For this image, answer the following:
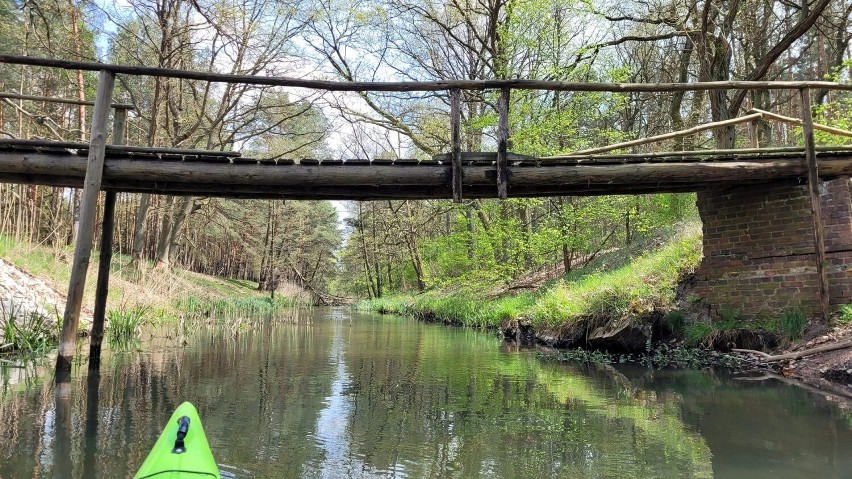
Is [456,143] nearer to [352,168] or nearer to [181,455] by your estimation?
[352,168]

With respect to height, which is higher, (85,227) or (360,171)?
(360,171)

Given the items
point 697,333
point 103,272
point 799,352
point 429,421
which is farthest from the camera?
point 697,333

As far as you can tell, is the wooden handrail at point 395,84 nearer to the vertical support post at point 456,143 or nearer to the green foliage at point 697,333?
the vertical support post at point 456,143

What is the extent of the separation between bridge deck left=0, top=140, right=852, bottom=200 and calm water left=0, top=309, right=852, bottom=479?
239 centimetres

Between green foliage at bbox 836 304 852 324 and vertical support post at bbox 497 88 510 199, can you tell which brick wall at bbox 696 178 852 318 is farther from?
vertical support post at bbox 497 88 510 199

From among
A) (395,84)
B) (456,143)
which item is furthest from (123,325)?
(456,143)

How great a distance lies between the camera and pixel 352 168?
266 inches

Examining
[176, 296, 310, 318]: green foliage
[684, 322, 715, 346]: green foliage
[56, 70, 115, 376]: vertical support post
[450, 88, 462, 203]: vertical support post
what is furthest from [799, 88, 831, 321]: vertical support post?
[176, 296, 310, 318]: green foliage

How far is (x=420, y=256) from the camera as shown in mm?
31969

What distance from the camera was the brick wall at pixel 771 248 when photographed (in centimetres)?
721

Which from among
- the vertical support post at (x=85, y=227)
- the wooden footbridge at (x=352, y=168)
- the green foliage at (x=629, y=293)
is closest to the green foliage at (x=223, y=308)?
the wooden footbridge at (x=352, y=168)

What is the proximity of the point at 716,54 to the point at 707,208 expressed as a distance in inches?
275

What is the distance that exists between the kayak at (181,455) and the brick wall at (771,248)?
Result: 300 inches

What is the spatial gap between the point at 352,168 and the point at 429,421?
3313mm
